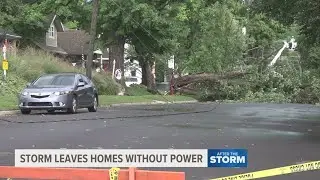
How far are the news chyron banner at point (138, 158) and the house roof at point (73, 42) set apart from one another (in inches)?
2414

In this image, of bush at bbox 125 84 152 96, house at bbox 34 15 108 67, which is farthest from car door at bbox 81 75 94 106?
house at bbox 34 15 108 67

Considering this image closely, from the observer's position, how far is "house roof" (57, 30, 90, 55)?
6644cm

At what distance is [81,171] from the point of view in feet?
14.6

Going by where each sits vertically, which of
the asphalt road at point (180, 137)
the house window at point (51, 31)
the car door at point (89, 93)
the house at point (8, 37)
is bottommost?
the asphalt road at point (180, 137)

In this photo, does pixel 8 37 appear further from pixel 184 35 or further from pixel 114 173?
pixel 114 173

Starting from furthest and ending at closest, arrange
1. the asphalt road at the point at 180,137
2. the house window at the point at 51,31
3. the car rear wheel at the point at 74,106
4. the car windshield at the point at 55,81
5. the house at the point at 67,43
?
the house window at the point at 51,31
the house at the point at 67,43
the car windshield at the point at 55,81
the car rear wheel at the point at 74,106
the asphalt road at the point at 180,137

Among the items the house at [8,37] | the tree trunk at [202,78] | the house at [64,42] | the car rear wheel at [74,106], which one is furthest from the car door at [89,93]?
the house at [64,42]

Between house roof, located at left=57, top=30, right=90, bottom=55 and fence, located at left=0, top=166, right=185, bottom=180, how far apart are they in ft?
201

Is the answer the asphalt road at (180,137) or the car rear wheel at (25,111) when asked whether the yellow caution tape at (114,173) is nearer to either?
the asphalt road at (180,137)

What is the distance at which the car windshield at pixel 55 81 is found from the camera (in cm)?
2141

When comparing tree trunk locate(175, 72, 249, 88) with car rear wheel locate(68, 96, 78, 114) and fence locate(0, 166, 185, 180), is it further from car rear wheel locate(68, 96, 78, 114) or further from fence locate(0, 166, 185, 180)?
fence locate(0, 166, 185, 180)

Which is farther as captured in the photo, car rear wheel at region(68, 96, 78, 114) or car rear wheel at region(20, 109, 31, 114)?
car rear wheel at region(68, 96, 78, 114)

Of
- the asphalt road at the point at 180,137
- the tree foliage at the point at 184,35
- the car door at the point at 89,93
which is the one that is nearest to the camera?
the asphalt road at the point at 180,137

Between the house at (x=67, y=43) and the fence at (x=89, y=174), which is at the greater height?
the house at (x=67, y=43)
